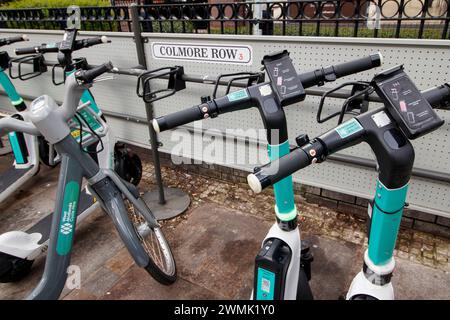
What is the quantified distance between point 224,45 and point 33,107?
1624 mm

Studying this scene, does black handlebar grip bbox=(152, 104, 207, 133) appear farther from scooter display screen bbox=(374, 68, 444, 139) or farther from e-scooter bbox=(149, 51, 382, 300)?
scooter display screen bbox=(374, 68, 444, 139)

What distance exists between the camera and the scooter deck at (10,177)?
3339 mm

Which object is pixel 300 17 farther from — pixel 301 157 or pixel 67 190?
pixel 67 190

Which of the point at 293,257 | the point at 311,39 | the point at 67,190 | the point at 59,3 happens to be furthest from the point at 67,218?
the point at 59,3

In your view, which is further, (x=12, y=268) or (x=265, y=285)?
(x=12, y=268)

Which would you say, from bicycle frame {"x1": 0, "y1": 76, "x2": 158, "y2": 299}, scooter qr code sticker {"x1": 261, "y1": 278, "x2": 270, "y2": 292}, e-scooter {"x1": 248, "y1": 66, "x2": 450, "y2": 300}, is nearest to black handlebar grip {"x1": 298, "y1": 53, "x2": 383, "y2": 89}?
e-scooter {"x1": 248, "y1": 66, "x2": 450, "y2": 300}

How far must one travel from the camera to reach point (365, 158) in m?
2.71

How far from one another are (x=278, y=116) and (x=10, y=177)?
10.6 feet

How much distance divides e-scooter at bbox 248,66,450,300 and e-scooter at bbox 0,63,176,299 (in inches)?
53.0

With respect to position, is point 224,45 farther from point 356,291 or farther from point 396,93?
point 356,291

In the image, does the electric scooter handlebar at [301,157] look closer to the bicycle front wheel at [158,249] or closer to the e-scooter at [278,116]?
the e-scooter at [278,116]

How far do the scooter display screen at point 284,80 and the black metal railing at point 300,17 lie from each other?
51.3 inches

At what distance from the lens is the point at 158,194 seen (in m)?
3.50
